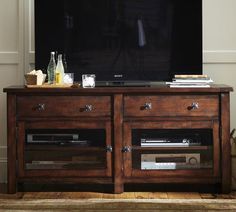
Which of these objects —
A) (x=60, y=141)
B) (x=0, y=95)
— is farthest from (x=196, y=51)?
(x=0, y=95)

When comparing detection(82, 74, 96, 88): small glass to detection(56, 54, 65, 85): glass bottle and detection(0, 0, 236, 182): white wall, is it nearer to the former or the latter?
detection(56, 54, 65, 85): glass bottle

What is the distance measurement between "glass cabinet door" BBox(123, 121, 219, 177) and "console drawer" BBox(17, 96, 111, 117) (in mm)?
194

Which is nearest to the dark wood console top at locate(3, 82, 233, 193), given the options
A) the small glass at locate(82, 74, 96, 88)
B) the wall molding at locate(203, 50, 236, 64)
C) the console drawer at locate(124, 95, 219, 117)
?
the console drawer at locate(124, 95, 219, 117)

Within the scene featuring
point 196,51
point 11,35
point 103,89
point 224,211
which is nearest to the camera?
point 224,211

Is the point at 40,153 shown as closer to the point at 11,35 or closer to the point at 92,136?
the point at 92,136

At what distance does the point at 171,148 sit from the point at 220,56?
79cm

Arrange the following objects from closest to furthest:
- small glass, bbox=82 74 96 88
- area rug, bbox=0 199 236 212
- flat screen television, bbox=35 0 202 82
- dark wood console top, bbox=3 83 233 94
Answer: area rug, bbox=0 199 236 212, dark wood console top, bbox=3 83 233 94, small glass, bbox=82 74 96 88, flat screen television, bbox=35 0 202 82

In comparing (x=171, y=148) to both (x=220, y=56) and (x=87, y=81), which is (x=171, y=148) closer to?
(x=87, y=81)

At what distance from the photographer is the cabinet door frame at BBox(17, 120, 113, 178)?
3436mm

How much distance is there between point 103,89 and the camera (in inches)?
133

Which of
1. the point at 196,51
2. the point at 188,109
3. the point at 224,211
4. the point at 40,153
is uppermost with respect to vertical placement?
the point at 196,51

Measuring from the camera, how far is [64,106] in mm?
3430

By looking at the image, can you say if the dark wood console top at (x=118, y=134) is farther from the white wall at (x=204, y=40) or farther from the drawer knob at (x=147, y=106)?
the white wall at (x=204, y=40)

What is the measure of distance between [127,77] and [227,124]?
71cm
